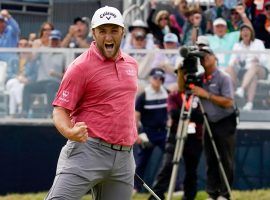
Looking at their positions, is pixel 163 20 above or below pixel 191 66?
above

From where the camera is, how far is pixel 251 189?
14.0m

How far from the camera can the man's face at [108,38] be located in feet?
24.6

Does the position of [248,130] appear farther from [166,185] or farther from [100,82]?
[100,82]

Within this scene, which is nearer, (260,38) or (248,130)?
(248,130)

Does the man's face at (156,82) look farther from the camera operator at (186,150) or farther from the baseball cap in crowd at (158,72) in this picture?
the camera operator at (186,150)

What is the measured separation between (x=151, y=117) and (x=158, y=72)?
605 mm

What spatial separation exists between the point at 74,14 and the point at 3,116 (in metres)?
4.43

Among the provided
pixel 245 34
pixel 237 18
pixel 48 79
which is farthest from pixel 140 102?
pixel 237 18

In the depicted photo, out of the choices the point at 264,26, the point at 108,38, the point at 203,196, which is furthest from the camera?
the point at 264,26

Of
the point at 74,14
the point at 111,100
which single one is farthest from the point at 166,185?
the point at 74,14

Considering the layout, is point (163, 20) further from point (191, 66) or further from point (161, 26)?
point (191, 66)

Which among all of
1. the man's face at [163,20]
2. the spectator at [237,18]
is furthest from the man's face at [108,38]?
the man's face at [163,20]

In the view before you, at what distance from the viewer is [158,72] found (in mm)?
13859

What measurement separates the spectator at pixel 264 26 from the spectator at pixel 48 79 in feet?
10.7
